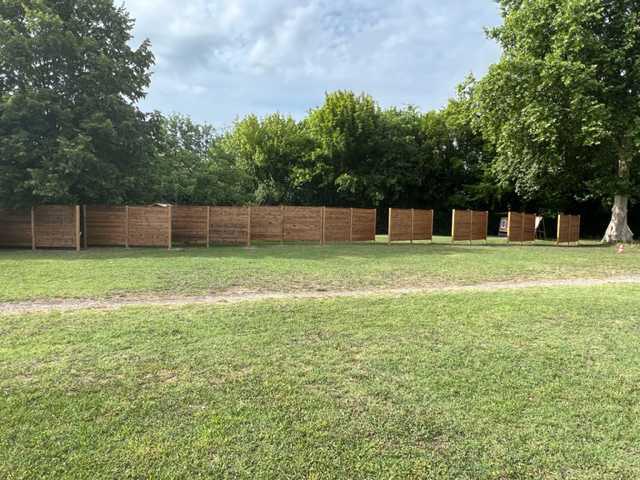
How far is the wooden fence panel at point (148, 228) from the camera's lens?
1523 centimetres

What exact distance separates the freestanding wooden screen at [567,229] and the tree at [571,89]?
78.5 inches

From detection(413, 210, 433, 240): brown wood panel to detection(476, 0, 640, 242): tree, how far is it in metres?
4.89

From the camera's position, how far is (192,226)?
16312 mm

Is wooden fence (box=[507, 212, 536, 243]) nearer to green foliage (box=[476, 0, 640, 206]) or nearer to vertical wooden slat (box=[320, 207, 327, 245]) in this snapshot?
green foliage (box=[476, 0, 640, 206])

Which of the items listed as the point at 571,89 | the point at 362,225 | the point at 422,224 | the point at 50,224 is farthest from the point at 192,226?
the point at 571,89

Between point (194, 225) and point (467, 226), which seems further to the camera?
point (467, 226)

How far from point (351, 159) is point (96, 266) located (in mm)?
20785

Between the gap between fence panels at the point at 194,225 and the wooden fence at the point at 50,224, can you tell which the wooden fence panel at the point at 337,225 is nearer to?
the gap between fence panels at the point at 194,225

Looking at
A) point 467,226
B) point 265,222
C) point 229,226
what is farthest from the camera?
point 467,226

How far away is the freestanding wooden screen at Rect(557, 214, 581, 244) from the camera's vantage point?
2097 centimetres

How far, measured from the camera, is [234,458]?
234 centimetres

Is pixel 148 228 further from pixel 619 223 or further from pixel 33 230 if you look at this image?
pixel 619 223

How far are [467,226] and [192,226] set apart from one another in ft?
41.4

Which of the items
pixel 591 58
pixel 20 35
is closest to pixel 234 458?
pixel 20 35
